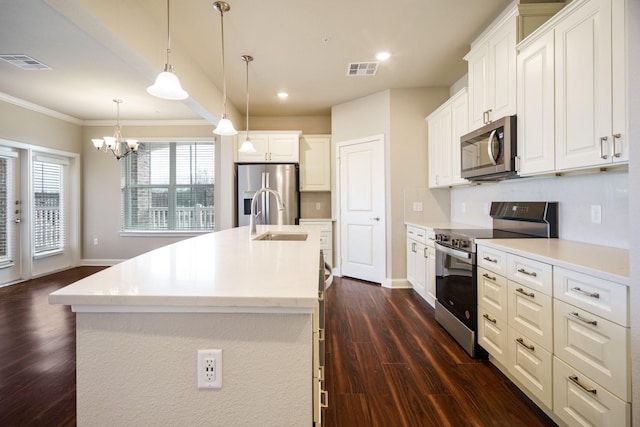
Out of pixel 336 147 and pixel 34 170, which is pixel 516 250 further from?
pixel 34 170

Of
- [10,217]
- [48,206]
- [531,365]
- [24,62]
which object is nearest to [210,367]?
[531,365]

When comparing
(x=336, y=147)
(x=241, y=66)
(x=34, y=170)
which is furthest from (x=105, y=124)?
(x=336, y=147)

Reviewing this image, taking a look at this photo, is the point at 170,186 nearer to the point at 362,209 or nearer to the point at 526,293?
the point at 362,209

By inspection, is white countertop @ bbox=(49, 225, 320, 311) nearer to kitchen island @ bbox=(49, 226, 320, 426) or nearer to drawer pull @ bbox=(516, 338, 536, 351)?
kitchen island @ bbox=(49, 226, 320, 426)

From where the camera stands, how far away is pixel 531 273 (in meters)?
1.67

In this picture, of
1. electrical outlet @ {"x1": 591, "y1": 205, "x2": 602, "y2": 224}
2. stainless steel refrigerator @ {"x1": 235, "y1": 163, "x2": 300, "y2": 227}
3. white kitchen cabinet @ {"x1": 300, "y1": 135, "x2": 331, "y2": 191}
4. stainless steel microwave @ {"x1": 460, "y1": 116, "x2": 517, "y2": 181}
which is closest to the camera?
electrical outlet @ {"x1": 591, "y1": 205, "x2": 602, "y2": 224}

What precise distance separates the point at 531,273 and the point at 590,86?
1.03 meters

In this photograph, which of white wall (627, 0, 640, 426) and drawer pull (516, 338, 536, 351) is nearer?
white wall (627, 0, 640, 426)

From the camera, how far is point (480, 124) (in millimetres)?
2707

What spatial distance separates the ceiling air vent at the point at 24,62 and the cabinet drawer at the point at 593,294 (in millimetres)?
4909

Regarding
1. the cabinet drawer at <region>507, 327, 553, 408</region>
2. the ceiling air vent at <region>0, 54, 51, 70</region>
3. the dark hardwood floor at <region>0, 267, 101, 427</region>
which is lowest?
the dark hardwood floor at <region>0, 267, 101, 427</region>

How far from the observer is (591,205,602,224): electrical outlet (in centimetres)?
186

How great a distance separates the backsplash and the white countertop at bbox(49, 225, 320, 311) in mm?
1769

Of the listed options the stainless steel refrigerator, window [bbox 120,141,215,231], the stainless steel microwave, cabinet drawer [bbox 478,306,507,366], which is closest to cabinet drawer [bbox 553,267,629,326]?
cabinet drawer [bbox 478,306,507,366]
